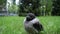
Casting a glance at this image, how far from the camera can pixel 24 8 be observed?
2.55 feet

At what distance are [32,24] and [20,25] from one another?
10 centimetres

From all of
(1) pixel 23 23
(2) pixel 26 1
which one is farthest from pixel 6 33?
(2) pixel 26 1

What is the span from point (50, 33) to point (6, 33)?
0.24 m

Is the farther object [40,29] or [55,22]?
[55,22]

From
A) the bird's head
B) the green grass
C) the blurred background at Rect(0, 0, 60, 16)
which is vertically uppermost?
the blurred background at Rect(0, 0, 60, 16)

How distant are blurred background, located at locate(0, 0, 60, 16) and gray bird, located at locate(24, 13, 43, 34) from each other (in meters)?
0.05

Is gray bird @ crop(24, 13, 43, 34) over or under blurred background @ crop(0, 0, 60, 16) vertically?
under

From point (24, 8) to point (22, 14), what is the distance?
1.5 inches

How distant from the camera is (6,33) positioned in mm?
751

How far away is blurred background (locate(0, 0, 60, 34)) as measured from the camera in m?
0.77

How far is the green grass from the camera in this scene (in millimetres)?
767

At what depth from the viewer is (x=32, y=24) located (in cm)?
71

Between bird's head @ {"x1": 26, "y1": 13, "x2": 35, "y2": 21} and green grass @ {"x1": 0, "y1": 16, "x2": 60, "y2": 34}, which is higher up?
bird's head @ {"x1": 26, "y1": 13, "x2": 35, "y2": 21}

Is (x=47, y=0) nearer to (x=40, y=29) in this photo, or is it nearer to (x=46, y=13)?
(x=46, y=13)
